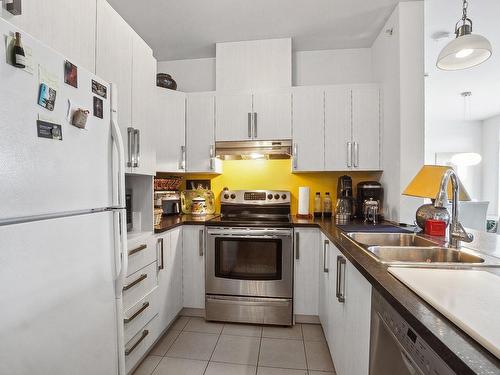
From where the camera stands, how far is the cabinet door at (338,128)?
8.25 ft

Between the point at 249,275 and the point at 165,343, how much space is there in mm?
812

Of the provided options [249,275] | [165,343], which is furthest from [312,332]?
[165,343]

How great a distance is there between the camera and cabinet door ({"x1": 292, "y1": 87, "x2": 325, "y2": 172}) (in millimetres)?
2545

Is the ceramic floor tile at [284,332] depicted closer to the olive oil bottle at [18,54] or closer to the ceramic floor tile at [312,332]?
the ceramic floor tile at [312,332]

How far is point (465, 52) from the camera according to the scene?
1.64m

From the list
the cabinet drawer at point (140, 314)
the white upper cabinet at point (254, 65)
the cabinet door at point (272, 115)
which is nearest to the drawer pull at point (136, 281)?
the cabinet drawer at point (140, 314)

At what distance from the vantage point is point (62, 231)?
0.93 meters

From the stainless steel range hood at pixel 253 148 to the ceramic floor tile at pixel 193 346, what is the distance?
1.59 metres

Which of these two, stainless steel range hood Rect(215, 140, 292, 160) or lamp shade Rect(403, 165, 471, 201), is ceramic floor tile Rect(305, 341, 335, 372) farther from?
stainless steel range hood Rect(215, 140, 292, 160)

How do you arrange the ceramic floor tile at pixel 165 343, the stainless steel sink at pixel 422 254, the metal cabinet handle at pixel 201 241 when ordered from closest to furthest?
the stainless steel sink at pixel 422 254, the ceramic floor tile at pixel 165 343, the metal cabinet handle at pixel 201 241

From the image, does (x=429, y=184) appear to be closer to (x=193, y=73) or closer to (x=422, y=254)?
(x=422, y=254)

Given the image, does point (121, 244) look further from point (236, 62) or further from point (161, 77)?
point (236, 62)

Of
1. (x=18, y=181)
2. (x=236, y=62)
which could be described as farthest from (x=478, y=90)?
(x=18, y=181)

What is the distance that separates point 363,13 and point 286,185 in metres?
1.66
